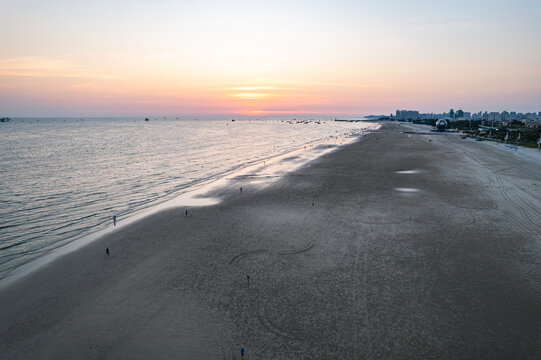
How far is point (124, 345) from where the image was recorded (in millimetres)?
10547

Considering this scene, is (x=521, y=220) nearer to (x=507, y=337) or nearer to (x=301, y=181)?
(x=507, y=337)

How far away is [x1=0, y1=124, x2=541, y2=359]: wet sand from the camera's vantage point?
10.6m

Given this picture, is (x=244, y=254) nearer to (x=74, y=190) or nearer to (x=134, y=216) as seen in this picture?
(x=134, y=216)

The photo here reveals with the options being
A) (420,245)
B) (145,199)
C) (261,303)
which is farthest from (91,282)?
(420,245)

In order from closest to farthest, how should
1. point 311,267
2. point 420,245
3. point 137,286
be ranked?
point 137,286 < point 311,267 < point 420,245

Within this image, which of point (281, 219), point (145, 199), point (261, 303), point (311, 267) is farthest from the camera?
point (145, 199)

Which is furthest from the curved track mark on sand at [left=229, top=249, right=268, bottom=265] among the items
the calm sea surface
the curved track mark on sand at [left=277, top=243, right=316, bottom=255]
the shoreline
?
the calm sea surface

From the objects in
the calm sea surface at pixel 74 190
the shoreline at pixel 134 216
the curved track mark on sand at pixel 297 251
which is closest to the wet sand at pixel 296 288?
the curved track mark on sand at pixel 297 251

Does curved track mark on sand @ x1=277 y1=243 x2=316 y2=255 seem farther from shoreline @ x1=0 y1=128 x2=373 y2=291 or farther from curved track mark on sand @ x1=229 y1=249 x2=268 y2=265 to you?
shoreline @ x1=0 y1=128 x2=373 y2=291

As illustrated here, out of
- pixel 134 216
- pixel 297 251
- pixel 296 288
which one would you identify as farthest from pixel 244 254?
pixel 134 216

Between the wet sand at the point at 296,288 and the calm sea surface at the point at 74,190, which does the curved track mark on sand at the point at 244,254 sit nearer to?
the wet sand at the point at 296,288

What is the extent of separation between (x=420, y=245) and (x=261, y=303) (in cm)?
1175

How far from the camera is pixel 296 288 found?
14.0m

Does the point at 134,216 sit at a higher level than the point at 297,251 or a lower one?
lower
